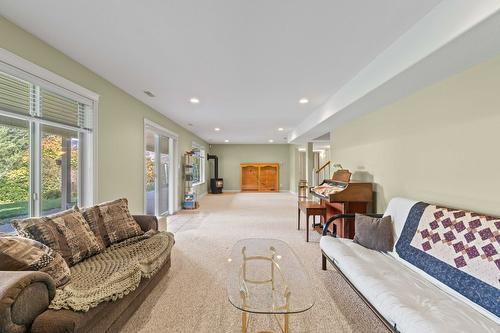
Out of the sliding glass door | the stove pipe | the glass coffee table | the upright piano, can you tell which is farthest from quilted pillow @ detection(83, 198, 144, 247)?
the stove pipe

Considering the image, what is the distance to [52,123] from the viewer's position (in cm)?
251

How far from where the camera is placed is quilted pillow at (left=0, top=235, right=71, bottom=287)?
4.76 feet

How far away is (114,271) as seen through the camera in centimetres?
191

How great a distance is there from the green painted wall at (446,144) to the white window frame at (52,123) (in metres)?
4.01

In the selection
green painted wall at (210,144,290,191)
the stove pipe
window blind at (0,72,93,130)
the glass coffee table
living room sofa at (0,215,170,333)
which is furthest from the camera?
green painted wall at (210,144,290,191)

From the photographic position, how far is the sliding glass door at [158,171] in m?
5.08

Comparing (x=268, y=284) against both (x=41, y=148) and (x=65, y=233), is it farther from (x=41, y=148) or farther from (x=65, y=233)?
(x=41, y=148)

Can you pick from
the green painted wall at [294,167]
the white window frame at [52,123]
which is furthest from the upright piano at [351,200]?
the green painted wall at [294,167]

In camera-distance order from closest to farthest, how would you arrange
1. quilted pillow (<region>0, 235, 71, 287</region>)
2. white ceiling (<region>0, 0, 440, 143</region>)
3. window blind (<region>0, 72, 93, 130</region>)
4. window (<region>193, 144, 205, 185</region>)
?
quilted pillow (<region>0, 235, 71, 287</region>), white ceiling (<region>0, 0, 440, 143</region>), window blind (<region>0, 72, 93, 130</region>), window (<region>193, 144, 205, 185</region>)

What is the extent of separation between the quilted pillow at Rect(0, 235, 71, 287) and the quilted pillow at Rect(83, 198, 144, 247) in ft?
2.41

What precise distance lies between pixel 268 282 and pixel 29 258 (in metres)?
1.78

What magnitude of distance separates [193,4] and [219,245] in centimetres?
326

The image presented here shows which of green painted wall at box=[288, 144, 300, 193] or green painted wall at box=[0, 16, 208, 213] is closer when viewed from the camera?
green painted wall at box=[0, 16, 208, 213]

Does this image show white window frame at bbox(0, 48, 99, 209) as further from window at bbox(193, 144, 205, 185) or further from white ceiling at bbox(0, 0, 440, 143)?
window at bbox(193, 144, 205, 185)
